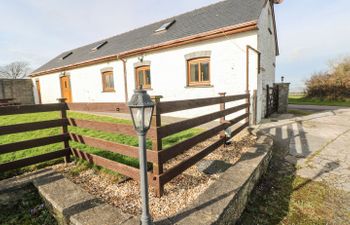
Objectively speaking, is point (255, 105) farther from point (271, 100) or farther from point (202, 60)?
point (271, 100)

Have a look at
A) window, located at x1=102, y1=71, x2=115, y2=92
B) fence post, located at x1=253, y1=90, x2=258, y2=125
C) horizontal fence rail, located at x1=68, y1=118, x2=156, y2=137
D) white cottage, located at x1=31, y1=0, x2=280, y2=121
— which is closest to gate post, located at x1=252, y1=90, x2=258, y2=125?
fence post, located at x1=253, y1=90, x2=258, y2=125

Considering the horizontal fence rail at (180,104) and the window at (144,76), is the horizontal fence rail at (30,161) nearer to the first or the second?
the horizontal fence rail at (180,104)

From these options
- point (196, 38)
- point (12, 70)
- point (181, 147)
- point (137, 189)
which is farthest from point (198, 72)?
point (12, 70)

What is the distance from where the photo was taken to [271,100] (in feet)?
30.9

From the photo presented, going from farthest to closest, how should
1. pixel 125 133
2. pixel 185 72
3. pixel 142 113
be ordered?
pixel 185 72 → pixel 125 133 → pixel 142 113

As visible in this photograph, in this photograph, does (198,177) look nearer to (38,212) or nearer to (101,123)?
(101,123)

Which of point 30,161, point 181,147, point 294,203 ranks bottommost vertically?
point 294,203

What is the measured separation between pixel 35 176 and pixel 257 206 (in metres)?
3.27

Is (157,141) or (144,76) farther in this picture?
(144,76)

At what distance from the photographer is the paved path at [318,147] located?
337 centimetres

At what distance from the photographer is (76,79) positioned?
13.9 meters

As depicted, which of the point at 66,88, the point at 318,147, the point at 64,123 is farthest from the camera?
the point at 66,88

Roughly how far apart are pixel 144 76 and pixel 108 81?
319 cm

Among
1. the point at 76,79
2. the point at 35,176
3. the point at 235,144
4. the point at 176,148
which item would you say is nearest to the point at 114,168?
the point at 176,148
